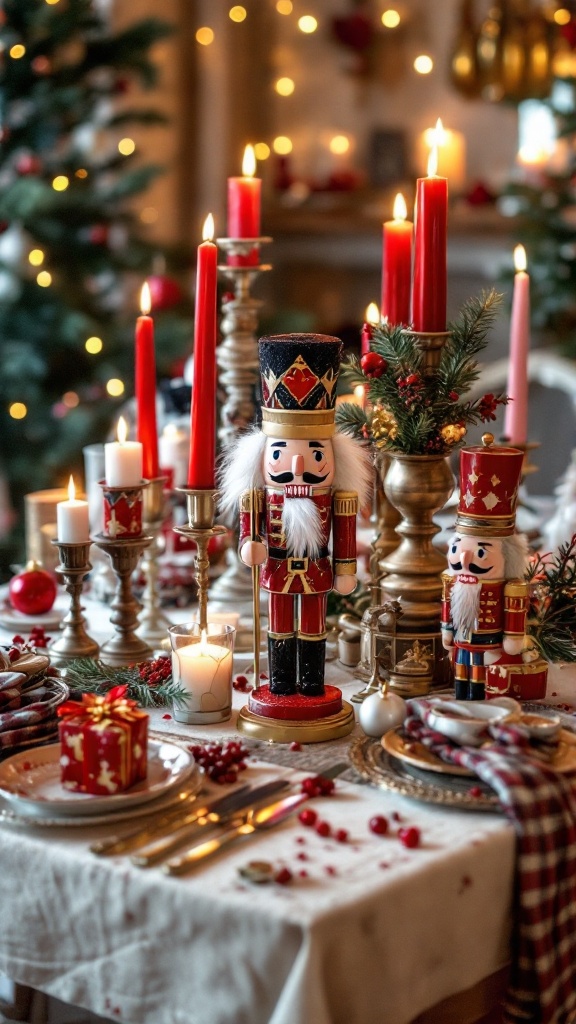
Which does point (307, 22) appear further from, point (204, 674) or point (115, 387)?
point (204, 674)

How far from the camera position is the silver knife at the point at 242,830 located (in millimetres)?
858

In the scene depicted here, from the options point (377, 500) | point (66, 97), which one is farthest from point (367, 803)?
point (66, 97)

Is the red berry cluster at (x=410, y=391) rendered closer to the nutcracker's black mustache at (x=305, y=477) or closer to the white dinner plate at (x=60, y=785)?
the nutcracker's black mustache at (x=305, y=477)

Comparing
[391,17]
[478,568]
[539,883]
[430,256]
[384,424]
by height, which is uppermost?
[391,17]

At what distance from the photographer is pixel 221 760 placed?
1034 mm

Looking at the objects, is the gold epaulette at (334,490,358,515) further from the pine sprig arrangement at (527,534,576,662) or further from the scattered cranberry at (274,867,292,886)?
the scattered cranberry at (274,867,292,886)

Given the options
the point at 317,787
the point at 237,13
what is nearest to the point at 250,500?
the point at 317,787

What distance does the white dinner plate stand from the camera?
3.06 feet

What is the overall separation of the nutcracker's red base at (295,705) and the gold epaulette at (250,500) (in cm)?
17

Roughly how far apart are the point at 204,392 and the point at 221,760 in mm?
356

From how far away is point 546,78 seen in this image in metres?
3.70

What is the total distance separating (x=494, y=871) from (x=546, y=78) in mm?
3238

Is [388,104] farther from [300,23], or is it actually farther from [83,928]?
[83,928]

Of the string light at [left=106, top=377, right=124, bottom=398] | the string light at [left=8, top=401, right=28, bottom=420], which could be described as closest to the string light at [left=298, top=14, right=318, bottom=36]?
the string light at [left=106, top=377, right=124, bottom=398]
